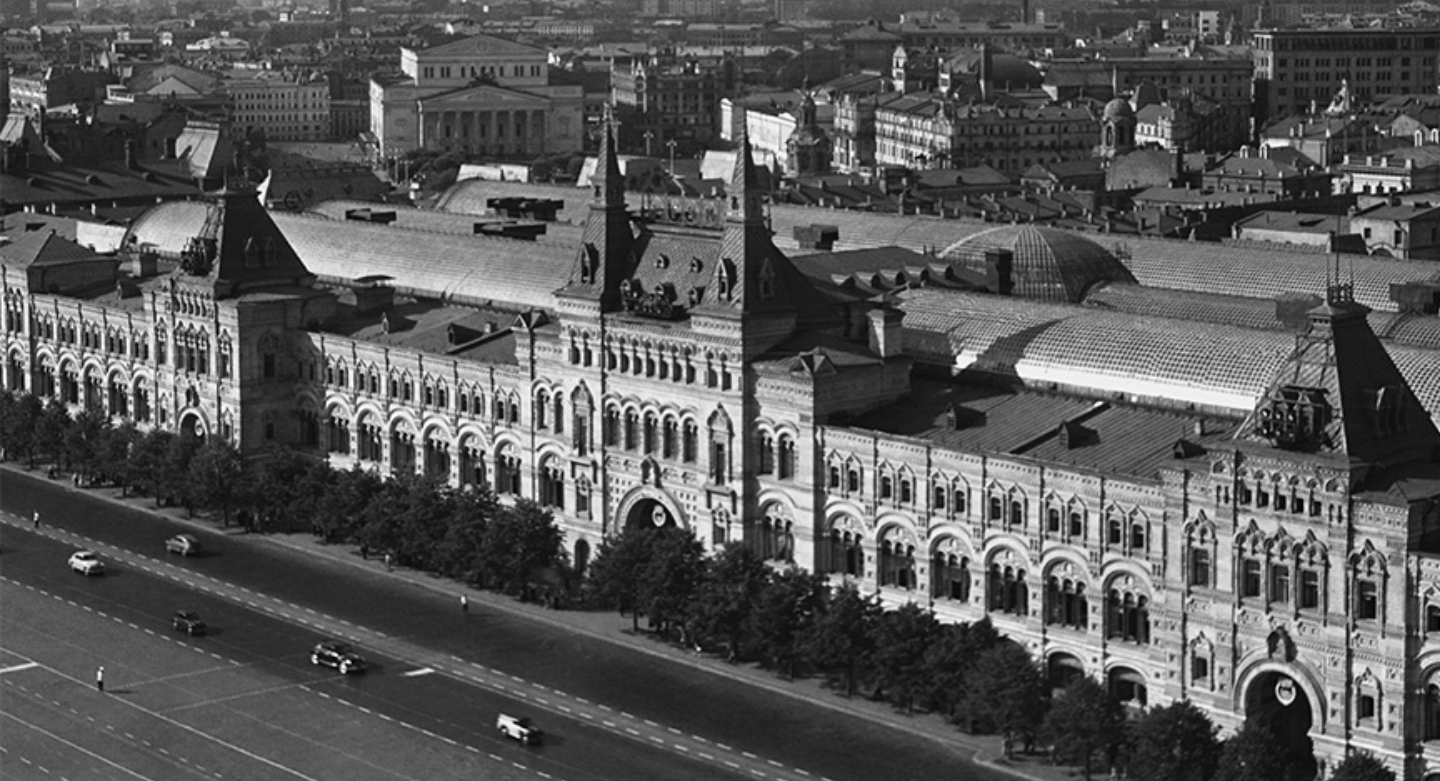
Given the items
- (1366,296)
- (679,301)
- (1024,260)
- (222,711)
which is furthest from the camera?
(1366,296)

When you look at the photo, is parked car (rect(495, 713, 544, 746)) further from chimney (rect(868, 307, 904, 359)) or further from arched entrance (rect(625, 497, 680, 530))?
chimney (rect(868, 307, 904, 359))

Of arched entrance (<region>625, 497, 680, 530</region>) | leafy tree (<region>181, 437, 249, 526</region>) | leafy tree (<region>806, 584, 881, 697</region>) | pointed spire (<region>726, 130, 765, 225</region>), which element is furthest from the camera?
leafy tree (<region>181, 437, 249, 526</region>)

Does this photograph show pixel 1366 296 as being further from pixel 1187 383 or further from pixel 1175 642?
pixel 1175 642

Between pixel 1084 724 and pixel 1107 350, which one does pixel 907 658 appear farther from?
pixel 1107 350

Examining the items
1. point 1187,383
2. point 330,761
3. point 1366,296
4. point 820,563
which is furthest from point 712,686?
point 1366,296

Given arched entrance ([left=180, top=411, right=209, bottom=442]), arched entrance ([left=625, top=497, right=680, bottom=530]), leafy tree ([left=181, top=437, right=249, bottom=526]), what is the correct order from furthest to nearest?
arched entrance ([left=180, top=411, right=209, bottom=442]), leafy tree ([left=181, top=437, right=249, bottom=526]), arched entrance ([left=625, top=497, right=680, bottom=530])

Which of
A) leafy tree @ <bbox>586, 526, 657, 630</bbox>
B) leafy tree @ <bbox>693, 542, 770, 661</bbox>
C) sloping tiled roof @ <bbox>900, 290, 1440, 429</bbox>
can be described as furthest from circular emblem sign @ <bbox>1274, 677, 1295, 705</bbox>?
leafy tree @ <bbox>586, 526, 657, 630</bbox>

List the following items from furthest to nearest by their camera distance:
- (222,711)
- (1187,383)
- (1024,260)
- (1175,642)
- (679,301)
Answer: (1024,260)
(679,301)
(1187,383)
(222,711)
(1175,642)
